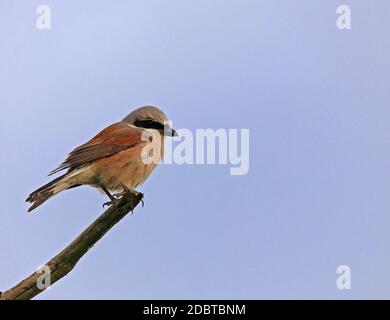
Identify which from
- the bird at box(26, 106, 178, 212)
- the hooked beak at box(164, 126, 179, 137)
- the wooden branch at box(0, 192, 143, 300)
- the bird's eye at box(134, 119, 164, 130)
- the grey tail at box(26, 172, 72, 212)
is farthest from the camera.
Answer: the bird's eye at box(134, 119, 164, 130)

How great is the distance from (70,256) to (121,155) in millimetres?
3214

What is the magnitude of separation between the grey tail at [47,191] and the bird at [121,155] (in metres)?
0.06

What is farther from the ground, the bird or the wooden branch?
the bird

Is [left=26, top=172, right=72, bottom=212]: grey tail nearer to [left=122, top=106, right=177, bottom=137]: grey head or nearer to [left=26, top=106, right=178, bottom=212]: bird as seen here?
[left=26, top=106, right=178, bottom=212]: bird

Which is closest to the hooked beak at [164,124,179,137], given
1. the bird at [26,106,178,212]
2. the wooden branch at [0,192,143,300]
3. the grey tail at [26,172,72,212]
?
the bird at [26,106,178,212]

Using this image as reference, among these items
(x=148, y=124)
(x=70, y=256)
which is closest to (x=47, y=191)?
(x=70, y=256)

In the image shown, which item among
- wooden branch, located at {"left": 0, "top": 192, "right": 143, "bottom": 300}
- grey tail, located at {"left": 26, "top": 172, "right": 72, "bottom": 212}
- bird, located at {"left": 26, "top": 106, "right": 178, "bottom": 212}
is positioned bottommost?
wooden branch, located at {"left": 0, "top": 192, "right": 143, "bottom": 300}

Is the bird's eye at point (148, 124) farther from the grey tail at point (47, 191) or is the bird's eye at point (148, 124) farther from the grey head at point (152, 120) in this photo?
the grey tail at point (47, 191)

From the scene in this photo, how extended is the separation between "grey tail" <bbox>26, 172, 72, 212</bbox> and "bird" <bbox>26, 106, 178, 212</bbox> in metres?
0.06

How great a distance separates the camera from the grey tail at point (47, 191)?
267 inches

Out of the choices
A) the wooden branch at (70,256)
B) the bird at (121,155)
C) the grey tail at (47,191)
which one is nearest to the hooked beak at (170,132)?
the bird at (121,155)

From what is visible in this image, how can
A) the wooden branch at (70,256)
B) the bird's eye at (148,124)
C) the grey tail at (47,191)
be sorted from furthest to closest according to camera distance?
1. the bird's eye at (148,124)
2. the grey tail at (47,191)
3. the wooden branch at (70,256)

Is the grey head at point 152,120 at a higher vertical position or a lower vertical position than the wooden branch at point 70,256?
higher

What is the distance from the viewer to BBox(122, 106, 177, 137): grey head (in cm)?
858
